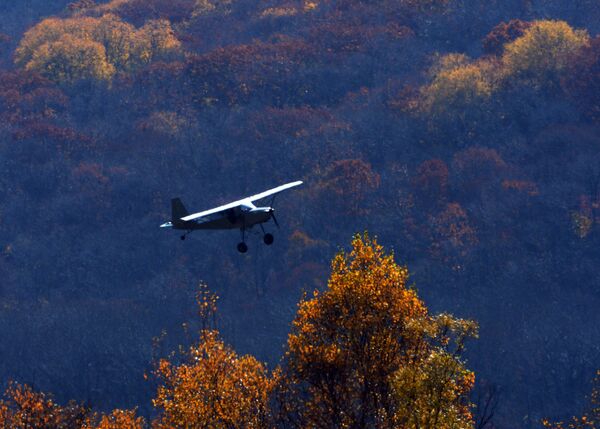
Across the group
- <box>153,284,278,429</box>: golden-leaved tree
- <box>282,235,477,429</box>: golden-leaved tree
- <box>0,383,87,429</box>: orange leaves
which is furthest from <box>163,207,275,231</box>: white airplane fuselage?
<box>0,383,87,429</box>: orange leaves

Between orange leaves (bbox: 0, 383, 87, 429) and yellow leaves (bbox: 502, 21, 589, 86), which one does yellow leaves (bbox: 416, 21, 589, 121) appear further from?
orange leaves (bbox: 0, 383, 87, 429)

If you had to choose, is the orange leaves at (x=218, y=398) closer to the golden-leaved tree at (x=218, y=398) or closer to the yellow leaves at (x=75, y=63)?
the golden-leaved tree at (x=218, y=398)

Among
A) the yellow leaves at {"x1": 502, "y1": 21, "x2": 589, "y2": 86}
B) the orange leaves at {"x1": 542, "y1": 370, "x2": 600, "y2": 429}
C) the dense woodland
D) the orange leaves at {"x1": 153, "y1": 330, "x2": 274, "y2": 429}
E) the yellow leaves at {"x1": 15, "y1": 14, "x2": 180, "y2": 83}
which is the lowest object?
the orange leaves at {"x1": 153, "y1": 330, "x2": 274, "y2": 429}

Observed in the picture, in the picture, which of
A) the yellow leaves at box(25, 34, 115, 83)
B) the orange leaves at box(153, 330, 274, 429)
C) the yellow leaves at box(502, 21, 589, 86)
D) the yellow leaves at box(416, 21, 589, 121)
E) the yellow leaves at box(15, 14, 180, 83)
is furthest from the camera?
the yellow leaves at box(15, 14, 180, 83)

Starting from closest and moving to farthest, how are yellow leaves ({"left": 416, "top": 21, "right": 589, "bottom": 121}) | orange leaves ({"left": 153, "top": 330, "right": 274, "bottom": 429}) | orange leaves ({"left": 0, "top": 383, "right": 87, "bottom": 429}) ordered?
orange leaves ({"left": 153, "top": 330, "right": 274, "bottom": 429}) → orange leaves ({"left": 0, "top": 383, "right": 87, "bottom": 429}) → yellow leaves ({"left": 416, "top": 21, "right": 589, "bottom": 121})

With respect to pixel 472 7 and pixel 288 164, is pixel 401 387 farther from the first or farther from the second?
pixel 472 7

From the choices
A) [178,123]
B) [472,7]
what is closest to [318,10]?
[472,7]

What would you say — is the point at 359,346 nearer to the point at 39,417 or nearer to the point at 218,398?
the point at 218,398

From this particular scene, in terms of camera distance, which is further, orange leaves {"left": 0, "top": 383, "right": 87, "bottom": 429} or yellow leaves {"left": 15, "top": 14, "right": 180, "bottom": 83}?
yellow leaves {"left": 15, "top": 14, "right": 180, "bottom": 83}

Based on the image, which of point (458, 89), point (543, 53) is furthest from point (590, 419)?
point (543, 53)

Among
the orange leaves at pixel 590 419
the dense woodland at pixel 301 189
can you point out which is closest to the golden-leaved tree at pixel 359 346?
the orange leaves at pixel 590 419
